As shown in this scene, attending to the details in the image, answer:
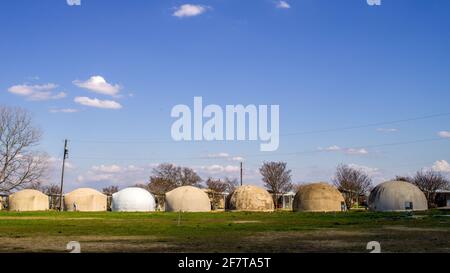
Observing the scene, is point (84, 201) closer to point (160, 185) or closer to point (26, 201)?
point (26, 201)

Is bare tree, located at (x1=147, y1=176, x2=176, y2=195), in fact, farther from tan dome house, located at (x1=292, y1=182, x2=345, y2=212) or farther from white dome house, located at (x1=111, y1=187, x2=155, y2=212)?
tan dome house, located at (x1=292, y1=182, x2=345, y2=212)

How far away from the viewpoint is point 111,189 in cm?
15050

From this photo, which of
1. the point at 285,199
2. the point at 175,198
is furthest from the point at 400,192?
the point at 285,199

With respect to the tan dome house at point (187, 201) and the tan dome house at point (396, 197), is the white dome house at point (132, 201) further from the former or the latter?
the tan dome house at point (396, 197)

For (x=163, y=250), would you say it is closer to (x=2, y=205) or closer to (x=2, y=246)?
(x=2, y=246)

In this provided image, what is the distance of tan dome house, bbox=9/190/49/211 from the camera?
9469cm

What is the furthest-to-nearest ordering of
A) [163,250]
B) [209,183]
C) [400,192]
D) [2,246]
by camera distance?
[209,183] → [400,192] → [2,246] → [163,250]

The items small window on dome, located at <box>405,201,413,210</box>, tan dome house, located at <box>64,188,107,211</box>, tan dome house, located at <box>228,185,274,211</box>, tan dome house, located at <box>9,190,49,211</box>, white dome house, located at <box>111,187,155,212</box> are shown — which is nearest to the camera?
small window on dome, located at <box>405,201,413,210</box>

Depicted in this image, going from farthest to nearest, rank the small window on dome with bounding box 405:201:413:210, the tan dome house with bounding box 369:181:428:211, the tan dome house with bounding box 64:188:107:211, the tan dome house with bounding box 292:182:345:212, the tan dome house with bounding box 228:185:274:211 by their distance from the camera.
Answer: the tan dome house with bounding box 64:188:107:211
the tan dome house with bounding box 228:185:274:211
the tan dome house with bounding box 292:182:345:212
the tan dome house with bounding box 369:181:428:211
the small window on dome with bounding box 405:201:413:210

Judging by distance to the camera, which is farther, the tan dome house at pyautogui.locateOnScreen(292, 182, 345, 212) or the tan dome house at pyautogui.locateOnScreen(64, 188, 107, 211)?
the tan dome house at pyautogui.locateOnScreen(64, 188, 107, 211)

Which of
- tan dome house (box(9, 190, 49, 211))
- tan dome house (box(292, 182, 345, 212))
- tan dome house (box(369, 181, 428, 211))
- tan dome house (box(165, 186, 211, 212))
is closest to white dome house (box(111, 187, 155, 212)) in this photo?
tan dome house (box(165, 186, 211, 212))

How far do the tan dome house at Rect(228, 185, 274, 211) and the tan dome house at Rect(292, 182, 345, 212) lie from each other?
6135 mm
